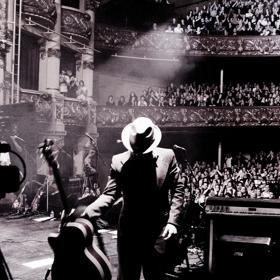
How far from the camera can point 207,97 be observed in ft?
68.0

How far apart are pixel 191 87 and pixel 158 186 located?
18391mm

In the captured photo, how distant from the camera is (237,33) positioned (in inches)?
852

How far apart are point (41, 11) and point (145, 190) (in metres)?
13.8

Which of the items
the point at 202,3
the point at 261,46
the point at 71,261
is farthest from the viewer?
the point at 202,3

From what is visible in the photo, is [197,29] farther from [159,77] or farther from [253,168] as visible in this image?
[253,168]

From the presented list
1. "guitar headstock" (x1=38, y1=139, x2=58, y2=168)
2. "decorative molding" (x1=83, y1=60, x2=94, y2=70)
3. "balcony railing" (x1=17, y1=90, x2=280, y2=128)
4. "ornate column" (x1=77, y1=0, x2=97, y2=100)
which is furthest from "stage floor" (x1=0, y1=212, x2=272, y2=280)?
"decorative molding" (x1=83, y1=60, x2=94, y2=70)

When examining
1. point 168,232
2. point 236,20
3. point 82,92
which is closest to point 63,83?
point 82,92

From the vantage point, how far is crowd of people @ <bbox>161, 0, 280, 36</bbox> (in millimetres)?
21422

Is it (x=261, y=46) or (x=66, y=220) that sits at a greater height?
(x=261, y=46)

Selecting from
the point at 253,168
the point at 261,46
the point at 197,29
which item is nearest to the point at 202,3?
the point at 197,29

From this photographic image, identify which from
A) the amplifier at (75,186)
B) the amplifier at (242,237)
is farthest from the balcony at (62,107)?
the amplifier at (242,237)

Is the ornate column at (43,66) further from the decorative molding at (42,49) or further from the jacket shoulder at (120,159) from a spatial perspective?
the jacket shoulder at (120,159)

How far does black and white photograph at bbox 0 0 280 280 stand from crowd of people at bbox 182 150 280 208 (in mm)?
76

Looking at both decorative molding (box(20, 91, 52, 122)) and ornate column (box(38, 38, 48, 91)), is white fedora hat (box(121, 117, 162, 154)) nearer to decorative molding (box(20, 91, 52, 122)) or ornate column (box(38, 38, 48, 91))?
decorative molding (box(20, 91, 52, 122))
